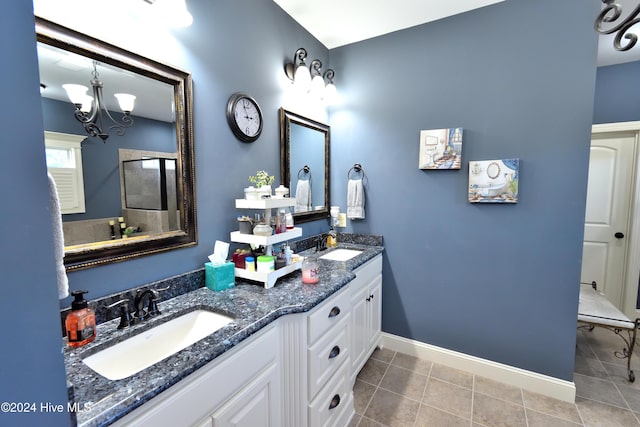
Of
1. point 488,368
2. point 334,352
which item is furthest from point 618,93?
point 334,352

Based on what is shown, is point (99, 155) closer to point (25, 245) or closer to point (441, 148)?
point (25, 245)

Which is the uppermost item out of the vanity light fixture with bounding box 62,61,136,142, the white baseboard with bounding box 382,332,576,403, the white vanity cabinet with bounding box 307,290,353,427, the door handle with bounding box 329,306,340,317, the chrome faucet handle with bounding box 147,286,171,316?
the vanity light fixture with bounding box 62,61,136,142

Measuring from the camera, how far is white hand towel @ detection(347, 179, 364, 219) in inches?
99.0

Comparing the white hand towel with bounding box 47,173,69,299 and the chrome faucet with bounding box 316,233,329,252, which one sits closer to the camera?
the white hand towel with bounding box 47,173,69,299

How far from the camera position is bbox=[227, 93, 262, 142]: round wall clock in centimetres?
164

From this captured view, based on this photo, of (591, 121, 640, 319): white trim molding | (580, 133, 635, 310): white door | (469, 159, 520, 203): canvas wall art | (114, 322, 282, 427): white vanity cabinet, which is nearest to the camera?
(114, 322, 282, 427): white vanity cabinet

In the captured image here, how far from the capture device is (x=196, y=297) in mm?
1367

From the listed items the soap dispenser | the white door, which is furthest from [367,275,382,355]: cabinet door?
the white door

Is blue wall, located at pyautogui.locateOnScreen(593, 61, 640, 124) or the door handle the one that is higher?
blue wall, located at pyautogui.locateOnScreen(593, 61, 640, 124)

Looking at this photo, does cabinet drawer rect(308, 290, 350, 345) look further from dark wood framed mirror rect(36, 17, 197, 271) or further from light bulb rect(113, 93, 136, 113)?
light bulb rect(113, 93, 136, 113)

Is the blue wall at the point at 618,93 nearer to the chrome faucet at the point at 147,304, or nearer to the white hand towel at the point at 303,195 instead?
the white hand towel at the point at 303,195

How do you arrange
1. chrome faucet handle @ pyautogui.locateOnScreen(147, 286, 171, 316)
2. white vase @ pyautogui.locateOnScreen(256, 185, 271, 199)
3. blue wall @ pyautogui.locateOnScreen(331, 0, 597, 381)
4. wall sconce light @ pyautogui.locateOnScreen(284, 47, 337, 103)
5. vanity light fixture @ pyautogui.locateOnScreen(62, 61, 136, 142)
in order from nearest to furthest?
vanity light fixture @ pyautogui.locateOnScreen(62, 61, 136, 142), chrome faucet handle @ pyautogui.locateOnScreen(147, 286, 171, 316), white vase @ pyautogui.locateOnScreen(256, 185, 271, 199), blue wall @ pyautogui.locateOnScreen(331, 0, 597, 381), wall sconce light @ pyautogui.locateOnScreen(284, 47, 337, 103)

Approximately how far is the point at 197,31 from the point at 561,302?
2796 mm

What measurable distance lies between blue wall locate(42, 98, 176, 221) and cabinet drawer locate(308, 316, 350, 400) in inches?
43.6
